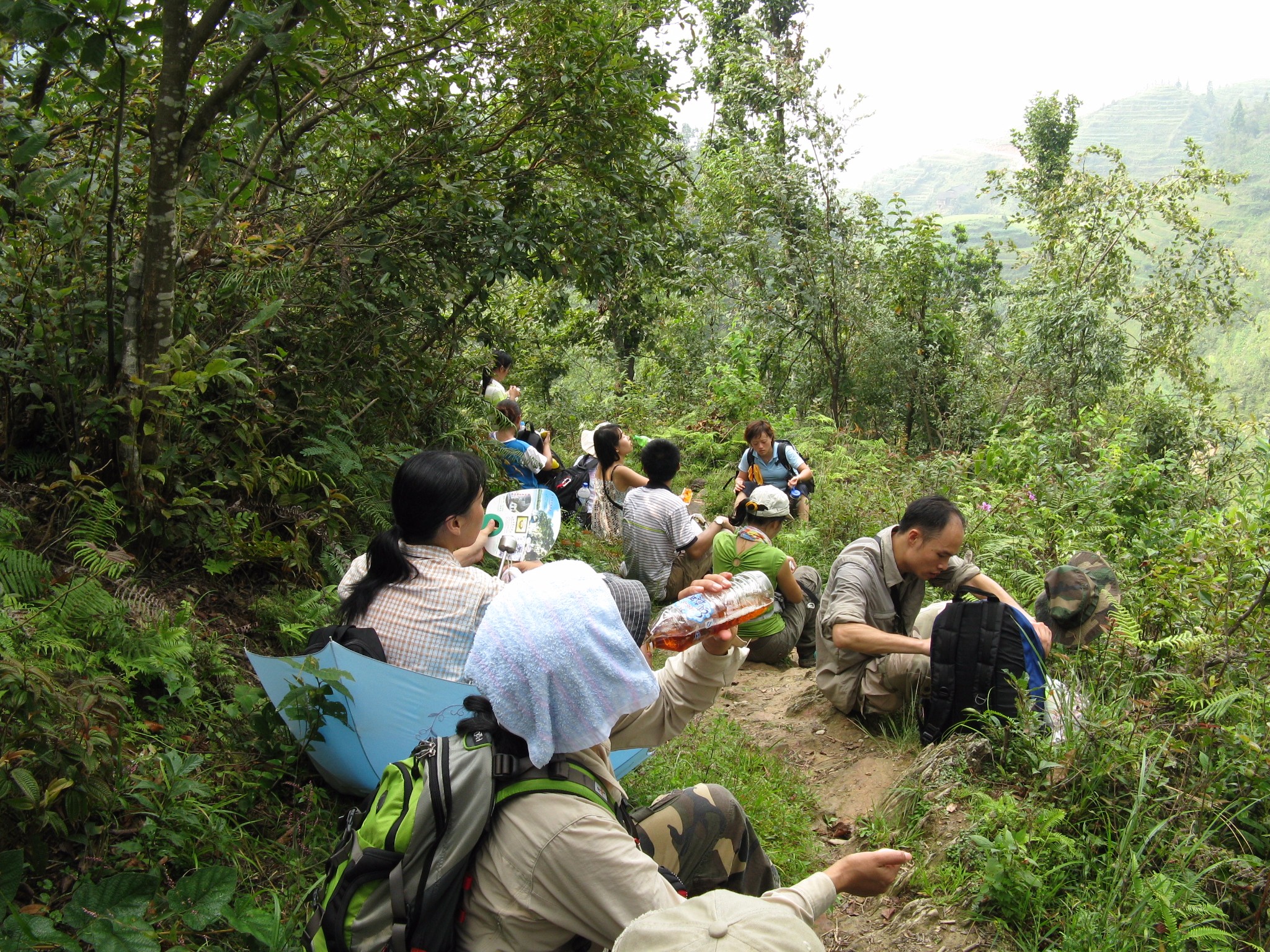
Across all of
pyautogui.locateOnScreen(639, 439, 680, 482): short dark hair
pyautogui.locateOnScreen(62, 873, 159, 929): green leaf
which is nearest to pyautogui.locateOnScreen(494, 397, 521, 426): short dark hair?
pyautogui.locateOnScreen(639, 439, 680, 482): short dark hair

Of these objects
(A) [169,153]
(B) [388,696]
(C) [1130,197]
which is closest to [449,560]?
(B) [388,696]

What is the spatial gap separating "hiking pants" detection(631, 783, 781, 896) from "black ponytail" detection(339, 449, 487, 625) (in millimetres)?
1208

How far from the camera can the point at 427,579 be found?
117 inches

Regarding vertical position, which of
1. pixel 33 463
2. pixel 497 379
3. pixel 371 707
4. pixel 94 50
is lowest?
pixel 371 707

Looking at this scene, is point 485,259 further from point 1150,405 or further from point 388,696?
point 1150,405

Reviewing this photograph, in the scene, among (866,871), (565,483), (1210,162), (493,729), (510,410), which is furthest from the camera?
(1210,162)

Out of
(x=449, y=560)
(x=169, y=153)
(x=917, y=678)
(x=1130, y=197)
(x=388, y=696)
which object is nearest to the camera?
(x=388, y=696)

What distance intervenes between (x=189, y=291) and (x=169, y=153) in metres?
1.12

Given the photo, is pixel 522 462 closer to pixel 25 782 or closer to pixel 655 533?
Answer: pixel 655 533

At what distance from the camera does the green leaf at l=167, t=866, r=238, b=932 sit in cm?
231

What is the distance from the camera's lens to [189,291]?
4285 mm

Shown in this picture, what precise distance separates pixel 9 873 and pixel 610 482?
211 inches

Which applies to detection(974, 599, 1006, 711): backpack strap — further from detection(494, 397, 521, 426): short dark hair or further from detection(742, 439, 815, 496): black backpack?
detection(494, 397, 521, 426): short dark hair

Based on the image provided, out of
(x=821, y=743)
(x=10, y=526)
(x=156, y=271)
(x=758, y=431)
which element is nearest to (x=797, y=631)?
(x=821, y=743)
